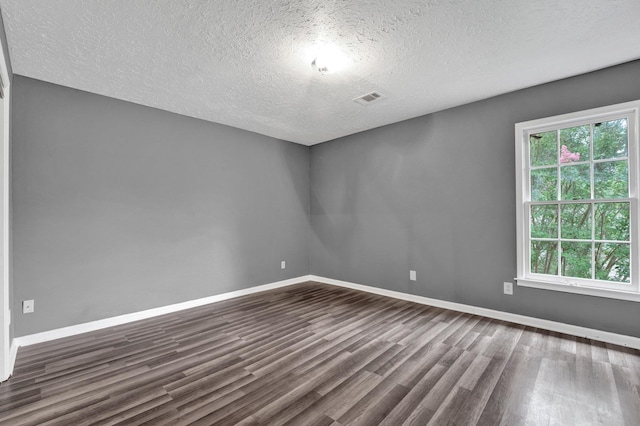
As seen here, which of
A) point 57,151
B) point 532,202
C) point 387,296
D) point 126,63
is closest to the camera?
point 126,63

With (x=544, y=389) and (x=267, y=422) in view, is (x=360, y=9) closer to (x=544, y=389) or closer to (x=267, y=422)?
(x=267, y=422)

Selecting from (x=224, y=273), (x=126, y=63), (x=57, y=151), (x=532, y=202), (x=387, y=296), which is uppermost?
(x=126, y=63)

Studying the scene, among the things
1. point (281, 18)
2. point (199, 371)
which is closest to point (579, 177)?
point (281, 18)

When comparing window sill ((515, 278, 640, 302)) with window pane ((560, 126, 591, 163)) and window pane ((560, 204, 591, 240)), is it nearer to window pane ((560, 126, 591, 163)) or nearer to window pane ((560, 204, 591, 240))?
window pane ((560, 204, 591, 240))

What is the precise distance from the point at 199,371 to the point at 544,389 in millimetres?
2517

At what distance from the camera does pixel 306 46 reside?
2.33 meters

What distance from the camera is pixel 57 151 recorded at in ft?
9.57

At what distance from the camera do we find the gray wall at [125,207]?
279 cm

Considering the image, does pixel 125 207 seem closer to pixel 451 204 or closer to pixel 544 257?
pixel 451 204

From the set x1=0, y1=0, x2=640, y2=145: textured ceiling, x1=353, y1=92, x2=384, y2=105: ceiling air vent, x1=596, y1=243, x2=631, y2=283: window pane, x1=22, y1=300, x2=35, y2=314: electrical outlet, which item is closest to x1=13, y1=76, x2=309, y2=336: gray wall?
x1=22, y1=300, x2=35, y2=314: electrical outlet

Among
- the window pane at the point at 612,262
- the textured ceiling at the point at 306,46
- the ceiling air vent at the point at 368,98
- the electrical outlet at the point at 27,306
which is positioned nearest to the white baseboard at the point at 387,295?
the electrical outlet at the point at 27,306

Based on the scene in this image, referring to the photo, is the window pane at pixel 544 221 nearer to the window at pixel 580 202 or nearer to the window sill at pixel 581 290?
the window at pixel 580 202

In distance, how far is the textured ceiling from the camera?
1929 mm

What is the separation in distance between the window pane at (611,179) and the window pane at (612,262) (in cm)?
50
